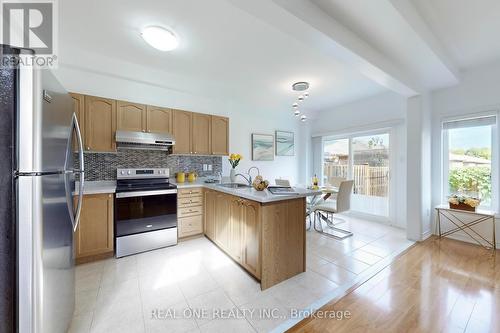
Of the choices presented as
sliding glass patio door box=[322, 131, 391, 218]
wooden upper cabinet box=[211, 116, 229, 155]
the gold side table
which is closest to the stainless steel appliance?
wooden upper cabinet box=[211, 116, 229, 155]

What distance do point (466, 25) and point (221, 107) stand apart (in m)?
3.46

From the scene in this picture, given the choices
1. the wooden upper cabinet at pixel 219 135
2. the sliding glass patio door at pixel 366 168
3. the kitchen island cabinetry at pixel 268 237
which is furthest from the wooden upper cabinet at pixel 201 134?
the sliding glass patio door at pixel 366 168

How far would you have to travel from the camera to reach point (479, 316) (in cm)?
153

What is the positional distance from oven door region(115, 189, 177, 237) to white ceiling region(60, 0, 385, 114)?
183 centimetres

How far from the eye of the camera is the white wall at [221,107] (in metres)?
2.71

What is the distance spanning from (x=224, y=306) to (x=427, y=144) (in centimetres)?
387

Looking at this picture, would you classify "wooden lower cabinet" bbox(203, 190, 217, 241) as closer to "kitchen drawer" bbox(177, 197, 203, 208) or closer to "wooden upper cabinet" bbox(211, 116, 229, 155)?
"kitchen drawer" bbox(177, 197, 203, 208)

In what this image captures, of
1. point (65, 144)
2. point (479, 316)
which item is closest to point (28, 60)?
point (65, 144)

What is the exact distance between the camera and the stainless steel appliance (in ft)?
8.18

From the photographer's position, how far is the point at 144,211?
8.64 ft

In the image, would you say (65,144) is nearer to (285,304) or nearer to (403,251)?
(285,304)

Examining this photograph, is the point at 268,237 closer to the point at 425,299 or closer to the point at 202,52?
the point at 425,299

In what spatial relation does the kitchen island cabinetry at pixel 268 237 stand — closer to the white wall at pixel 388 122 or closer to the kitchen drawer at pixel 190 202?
the kitchen drawer at pixel 190 202

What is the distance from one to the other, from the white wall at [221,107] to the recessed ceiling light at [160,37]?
3.71 feet
